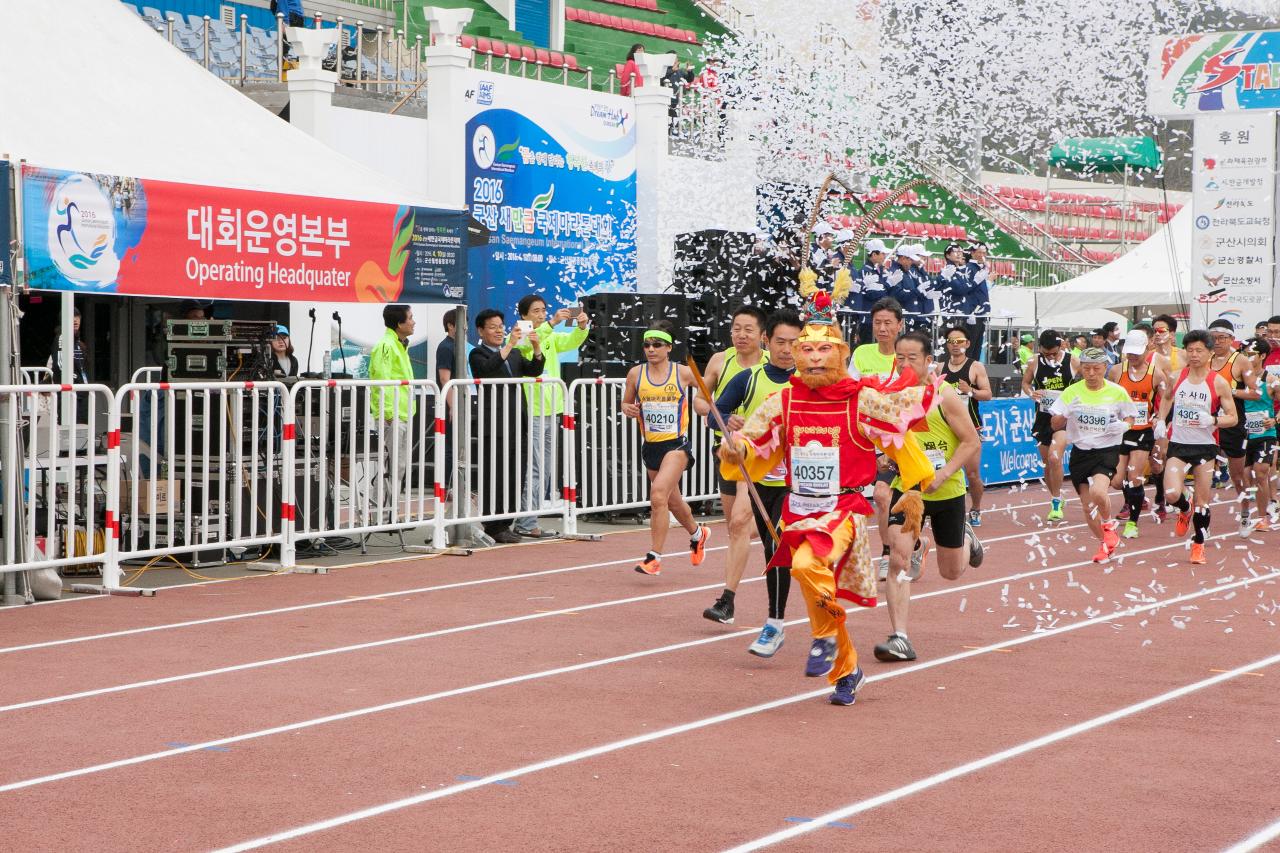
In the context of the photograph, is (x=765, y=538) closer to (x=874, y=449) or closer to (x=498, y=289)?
(x=874, y=449)

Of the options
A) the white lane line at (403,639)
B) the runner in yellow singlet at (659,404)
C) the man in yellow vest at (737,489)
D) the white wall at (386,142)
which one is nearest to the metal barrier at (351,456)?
the runner in yellow singlet at (659,404)

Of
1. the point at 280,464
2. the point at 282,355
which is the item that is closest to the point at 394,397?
the point at 280,464

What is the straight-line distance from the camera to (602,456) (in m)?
15.7

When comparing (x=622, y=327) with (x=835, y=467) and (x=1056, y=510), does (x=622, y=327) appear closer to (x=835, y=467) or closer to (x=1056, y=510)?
(x=1056, y=510)

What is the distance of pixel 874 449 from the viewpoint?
823 cm

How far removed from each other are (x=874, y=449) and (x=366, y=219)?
18.7 ft

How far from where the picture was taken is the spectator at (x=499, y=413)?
14305mm

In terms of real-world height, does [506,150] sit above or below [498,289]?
above

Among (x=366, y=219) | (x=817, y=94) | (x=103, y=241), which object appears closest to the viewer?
(x=103, y=241)

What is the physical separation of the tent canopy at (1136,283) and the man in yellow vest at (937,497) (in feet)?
64.1

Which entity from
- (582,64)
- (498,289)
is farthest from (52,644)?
(582,64)

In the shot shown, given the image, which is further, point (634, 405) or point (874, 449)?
point (634, 405)

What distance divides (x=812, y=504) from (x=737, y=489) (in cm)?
252

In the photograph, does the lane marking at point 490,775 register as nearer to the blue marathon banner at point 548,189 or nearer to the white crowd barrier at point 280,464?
the white crowd barrier at point 280,464
